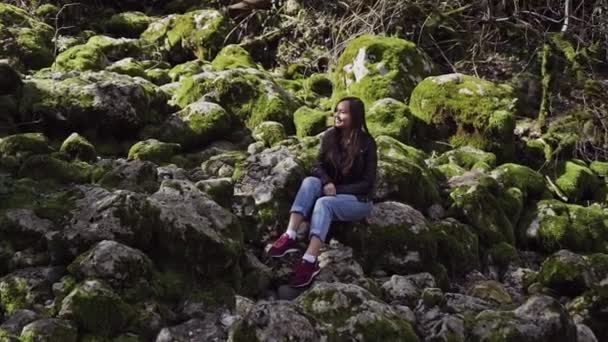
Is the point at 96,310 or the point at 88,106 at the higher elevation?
the point at 88,106

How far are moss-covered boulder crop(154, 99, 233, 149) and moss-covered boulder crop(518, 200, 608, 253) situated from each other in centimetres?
404

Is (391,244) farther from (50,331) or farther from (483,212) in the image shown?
(50,331)

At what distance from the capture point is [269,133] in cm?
873

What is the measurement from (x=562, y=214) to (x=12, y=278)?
20.4 feet

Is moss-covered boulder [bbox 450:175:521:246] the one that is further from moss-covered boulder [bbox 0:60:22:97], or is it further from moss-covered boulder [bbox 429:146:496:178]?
moss-covered boulder [bbox 0:60:22:97]

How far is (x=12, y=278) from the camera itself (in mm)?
5082

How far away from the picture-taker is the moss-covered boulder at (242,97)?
9266 millimetres

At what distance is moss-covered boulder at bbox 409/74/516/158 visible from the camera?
9.30m

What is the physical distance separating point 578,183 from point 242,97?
483cm

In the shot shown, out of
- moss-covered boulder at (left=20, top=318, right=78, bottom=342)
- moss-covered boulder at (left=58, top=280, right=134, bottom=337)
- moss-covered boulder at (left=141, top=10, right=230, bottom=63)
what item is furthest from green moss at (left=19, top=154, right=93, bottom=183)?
moss-covered boulder at (left=141, top=10, right=230, bottom=63)

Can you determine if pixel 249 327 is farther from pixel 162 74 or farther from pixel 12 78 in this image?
pixel 162 74

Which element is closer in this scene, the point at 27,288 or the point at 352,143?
the point at 27,288

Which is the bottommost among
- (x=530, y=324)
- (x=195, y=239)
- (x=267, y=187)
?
(x=530, y=324)

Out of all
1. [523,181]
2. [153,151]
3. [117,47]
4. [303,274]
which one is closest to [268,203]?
[303,274]
